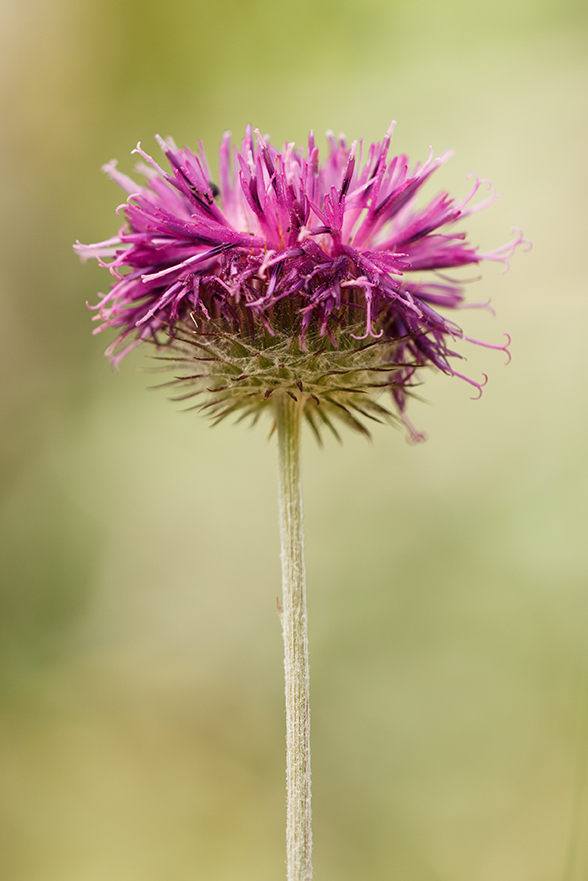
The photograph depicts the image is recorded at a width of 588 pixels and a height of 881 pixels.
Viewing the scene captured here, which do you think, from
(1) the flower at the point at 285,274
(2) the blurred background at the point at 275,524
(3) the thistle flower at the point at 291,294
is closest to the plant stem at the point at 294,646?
(3) the thistle flower at the point at 291,294

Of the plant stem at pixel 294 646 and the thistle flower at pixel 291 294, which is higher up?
the thistle flower at pixel 291 294

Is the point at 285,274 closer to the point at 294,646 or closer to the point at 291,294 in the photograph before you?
the point at 291,294

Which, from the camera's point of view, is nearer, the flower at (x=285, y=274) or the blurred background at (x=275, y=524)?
the flower at (x=285, y=274)

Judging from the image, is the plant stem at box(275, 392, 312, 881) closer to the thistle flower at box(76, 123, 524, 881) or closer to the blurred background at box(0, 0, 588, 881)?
the thistle flower at box(76, 123, 524, 881)

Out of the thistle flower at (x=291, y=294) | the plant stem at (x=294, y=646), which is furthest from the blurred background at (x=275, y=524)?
the thistle flower at (x=291, y=294)

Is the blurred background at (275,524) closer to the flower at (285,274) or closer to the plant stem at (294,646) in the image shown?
the plant stem at (294,646)

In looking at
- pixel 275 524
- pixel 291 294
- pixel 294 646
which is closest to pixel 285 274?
pixel 291 294

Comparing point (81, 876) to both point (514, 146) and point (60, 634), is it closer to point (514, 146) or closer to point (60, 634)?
point (60, 634)
